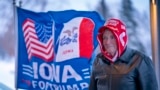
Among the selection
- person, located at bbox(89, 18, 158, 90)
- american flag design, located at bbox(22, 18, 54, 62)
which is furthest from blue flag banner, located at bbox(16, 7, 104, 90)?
person, located at bbox(89, 18, 158, 90)

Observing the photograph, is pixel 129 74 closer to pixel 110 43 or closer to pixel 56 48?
pixel 110 43

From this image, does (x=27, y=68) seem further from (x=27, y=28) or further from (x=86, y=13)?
(x=86, y=13)

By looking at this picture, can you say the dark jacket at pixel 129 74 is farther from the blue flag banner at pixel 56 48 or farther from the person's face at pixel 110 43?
the blue flag banner at pixel 56 48

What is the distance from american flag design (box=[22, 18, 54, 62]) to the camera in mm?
2418

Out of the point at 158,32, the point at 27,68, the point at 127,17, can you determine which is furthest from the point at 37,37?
the point at 158,32

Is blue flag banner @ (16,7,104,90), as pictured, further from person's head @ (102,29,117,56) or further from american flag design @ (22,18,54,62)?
person's head @ (102,29,117,56)

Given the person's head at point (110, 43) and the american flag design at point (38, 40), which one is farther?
the american flag design at point (38, 40)

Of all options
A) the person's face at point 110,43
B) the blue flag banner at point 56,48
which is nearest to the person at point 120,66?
the person's face at point 110,43

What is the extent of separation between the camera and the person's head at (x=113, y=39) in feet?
4.56

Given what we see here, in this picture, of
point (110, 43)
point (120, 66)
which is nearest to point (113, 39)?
point (110, 43)

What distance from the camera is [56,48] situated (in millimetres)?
2447

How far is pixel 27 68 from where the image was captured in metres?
2.42

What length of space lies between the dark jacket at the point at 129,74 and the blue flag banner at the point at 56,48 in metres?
1.02

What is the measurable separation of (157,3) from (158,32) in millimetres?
270
